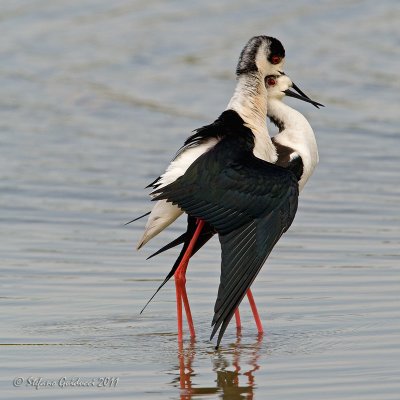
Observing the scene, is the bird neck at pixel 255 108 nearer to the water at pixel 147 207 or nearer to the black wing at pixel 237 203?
the black wing at pixel 237 203

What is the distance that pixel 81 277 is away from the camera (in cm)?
916

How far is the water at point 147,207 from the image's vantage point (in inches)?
281

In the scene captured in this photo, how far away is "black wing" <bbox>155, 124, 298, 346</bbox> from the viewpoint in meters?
7.30

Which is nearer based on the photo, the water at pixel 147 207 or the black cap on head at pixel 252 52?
the water at pixel 147 207

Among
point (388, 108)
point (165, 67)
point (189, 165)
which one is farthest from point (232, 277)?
point (165, 67)

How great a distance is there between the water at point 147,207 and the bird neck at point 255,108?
98 centimetres

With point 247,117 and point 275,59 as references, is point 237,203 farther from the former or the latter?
point 275,59

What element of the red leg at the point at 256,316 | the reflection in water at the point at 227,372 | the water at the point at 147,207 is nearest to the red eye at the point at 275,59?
the water at the point at 147,207

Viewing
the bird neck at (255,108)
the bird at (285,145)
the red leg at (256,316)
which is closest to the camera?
the red leg at (256,316)

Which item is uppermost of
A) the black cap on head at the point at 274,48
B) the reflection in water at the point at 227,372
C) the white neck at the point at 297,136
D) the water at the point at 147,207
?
the black cap on head at the point at 274,48

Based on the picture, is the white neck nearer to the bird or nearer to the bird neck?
the bird

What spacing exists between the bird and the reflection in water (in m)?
0.63

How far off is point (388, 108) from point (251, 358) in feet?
32.4

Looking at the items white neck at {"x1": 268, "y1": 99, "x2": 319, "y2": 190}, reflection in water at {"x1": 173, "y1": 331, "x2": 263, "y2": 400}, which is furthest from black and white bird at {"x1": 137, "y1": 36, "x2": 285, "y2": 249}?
reflection in water at {"x1": 173, "y1": 331, "x2": 263, "y2": 400}
